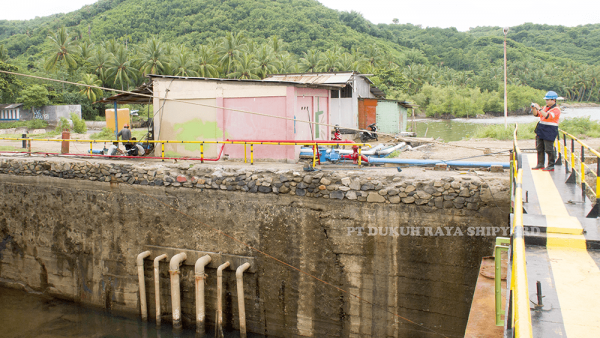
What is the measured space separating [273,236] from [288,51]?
3772 inches

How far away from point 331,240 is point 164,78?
8673 mm

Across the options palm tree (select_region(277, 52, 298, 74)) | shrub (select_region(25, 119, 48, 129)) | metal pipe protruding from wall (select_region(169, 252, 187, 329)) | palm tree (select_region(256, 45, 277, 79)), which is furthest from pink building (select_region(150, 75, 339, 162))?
palm tree (select_region(277, 52, 298, 74))

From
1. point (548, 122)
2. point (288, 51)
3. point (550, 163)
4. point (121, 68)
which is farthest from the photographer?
point (288, 51)

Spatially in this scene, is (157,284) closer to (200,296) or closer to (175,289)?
(175,289)

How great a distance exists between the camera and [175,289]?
34.2 feet

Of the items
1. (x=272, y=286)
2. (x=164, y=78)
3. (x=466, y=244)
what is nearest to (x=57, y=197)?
(x=164, y=78)

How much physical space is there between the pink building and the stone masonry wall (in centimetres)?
316

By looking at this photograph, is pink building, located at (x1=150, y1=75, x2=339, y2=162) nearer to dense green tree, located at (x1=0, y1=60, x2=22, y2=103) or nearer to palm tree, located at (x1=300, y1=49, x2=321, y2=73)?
dense green tree, located at (x1=0, y1=60, x2=22, y2=103)

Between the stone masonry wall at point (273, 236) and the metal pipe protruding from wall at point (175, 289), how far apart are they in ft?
1.14

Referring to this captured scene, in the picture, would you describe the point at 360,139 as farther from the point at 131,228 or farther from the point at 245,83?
the point at 131,228

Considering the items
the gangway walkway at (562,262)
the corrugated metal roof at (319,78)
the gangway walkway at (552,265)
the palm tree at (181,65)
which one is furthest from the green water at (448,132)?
the palm tree at (181,65)

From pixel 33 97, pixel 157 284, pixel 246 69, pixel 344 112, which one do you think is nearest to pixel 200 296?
pixel 157 284

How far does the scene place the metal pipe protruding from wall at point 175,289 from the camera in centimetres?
1037

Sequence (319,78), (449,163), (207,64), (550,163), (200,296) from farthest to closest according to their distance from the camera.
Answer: (207,64) → (319,78) → (449,163) → (200,296) → (550,163)
